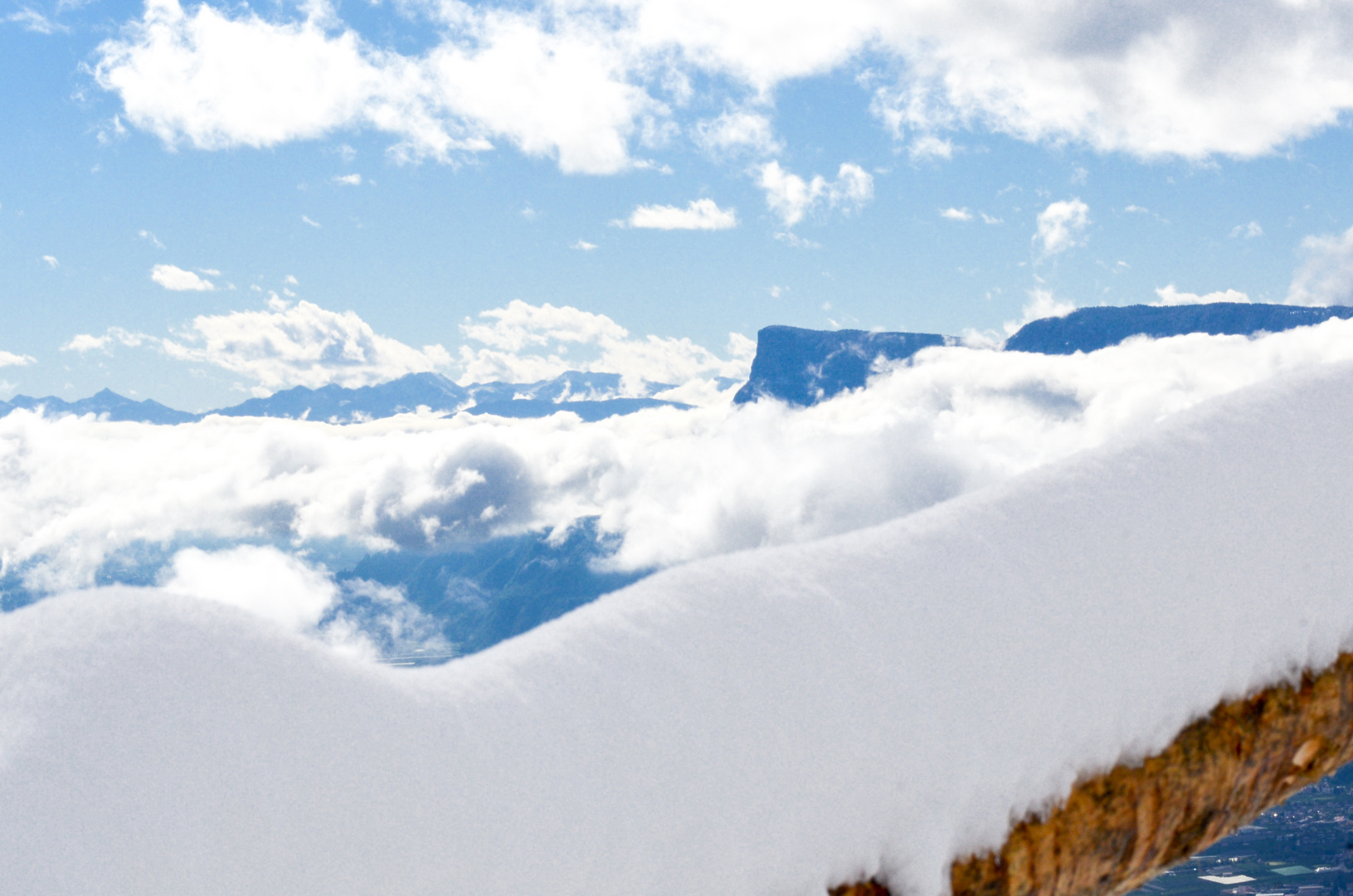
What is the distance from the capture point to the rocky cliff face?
404cm

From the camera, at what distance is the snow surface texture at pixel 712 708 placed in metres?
3.00

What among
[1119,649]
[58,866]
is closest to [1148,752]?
[1119,649]

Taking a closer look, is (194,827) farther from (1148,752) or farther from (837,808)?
(1148,752)

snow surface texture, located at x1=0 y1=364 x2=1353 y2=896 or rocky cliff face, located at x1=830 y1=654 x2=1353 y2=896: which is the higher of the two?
snow surface texture, located at x1=0 y1=364 x2=1353 y2=896

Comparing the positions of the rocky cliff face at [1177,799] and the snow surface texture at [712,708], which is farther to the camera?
the rocky cliff face at [1177,799]

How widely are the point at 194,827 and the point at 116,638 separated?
0.80 m

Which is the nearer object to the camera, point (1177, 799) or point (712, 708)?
point (712, 708)

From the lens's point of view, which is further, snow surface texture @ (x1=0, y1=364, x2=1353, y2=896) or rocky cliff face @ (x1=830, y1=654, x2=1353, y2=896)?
rocky cliff face @ (x1=830, y1=654, x2=1353, y2=896)

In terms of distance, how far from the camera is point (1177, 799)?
14.7 feet

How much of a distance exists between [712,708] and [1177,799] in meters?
2.79

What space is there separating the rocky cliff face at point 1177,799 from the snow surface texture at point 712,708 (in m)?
0.13

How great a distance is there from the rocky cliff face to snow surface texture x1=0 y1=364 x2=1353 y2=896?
0.13m

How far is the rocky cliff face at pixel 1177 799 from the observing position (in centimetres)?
→ 404

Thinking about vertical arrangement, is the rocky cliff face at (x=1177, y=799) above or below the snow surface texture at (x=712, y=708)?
below
